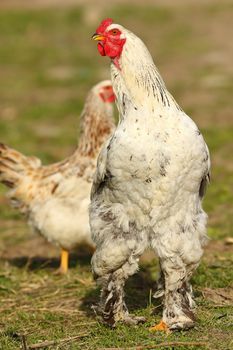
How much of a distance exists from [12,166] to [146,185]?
2742 millimetres

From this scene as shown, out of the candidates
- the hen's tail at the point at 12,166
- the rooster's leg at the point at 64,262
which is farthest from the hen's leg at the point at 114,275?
the hen's tail at the point at 12,166

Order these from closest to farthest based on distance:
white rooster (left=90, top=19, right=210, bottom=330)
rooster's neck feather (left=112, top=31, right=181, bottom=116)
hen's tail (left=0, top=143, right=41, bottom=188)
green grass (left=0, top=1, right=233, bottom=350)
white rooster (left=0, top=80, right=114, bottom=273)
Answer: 1. white rooster (left=90, top=19, right=210, bottom=330)
2. rooster's neck feather (left=112, top=31, right=181, bottom=116)
3. green grass (left=0, top=1, right=233, bottom=350)
4. white rooster (left=0, top=80, right=114, bottom=273)
5. hen's tail (left=0, top=143, right=41, bottom=188)

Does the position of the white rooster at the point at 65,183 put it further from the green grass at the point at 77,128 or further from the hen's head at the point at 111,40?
the hen's head at the point at 111,40

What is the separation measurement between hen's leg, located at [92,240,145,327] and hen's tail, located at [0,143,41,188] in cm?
228

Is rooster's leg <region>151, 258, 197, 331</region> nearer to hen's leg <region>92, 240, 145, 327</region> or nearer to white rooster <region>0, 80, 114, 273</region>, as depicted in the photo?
hen's leg <region>92, 240, 145, 327</region>

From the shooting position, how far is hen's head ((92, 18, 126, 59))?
5.21 meters

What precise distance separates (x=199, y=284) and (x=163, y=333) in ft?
3.95

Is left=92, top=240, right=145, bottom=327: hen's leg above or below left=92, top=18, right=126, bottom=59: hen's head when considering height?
below

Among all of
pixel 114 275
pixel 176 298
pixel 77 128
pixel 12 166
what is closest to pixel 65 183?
pixel 12 166

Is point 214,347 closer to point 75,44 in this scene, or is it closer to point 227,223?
point 227,223

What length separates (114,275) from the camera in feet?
17.9

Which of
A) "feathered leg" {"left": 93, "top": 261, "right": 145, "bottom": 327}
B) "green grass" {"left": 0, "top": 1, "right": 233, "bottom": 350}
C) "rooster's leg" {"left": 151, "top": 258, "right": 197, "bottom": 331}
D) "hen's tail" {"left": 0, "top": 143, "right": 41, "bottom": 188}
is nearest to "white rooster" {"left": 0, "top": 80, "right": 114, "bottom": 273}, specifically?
"hen's tail" {"left": 0, "top": 143, "right": 41, "bottom": 188}

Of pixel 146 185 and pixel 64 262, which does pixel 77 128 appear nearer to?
pixel 64 262

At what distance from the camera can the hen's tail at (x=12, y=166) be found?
7488mm
